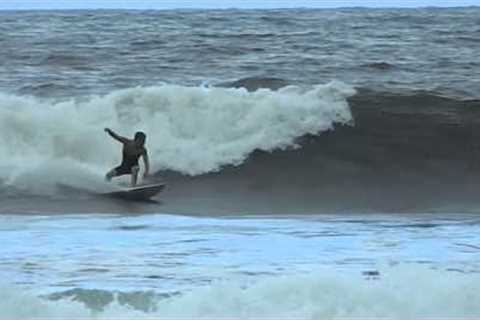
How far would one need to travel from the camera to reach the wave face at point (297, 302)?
23.2 feet

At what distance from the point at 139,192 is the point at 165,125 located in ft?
13.6

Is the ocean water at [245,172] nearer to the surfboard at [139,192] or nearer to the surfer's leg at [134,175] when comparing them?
the surfboard at [139,192]

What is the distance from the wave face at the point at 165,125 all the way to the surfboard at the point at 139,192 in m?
1.41

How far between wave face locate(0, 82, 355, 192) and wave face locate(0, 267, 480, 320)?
786cm

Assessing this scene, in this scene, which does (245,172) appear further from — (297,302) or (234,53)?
(234,53)

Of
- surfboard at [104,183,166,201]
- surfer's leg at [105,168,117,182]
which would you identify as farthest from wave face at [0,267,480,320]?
surfer's leg at [105,168,117,182]

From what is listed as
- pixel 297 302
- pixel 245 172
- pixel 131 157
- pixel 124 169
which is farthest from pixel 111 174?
pixel 297 302

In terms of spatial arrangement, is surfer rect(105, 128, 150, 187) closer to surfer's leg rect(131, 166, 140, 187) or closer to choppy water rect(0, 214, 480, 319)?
surfer's leg rect(131, 166, 140, 187)

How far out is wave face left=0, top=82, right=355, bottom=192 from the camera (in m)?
16.2

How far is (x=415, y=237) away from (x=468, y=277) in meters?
2.80

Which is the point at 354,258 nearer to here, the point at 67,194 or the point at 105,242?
the point at 105,242

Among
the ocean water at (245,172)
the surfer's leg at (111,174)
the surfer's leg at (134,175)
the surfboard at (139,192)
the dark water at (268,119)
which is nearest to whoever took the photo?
the ocean water at (245,172)

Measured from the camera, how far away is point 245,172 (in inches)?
646

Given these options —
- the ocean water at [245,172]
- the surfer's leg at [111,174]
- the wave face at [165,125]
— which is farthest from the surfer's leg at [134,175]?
the wave face at [165,125]
